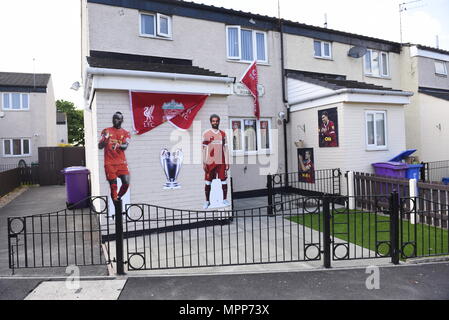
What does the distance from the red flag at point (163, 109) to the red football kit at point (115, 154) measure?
1.26 ft

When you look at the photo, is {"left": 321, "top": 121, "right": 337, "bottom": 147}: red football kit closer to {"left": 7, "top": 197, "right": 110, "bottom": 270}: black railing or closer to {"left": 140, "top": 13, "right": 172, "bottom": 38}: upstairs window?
{"left": 140, "top": 13, "right": 172, "bottom": 38}: upstairs window

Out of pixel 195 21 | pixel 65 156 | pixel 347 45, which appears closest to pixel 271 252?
pixel 195 21

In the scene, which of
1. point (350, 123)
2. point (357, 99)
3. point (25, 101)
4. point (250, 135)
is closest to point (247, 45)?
point (250, 135)

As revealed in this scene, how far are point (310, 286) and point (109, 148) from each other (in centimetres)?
496

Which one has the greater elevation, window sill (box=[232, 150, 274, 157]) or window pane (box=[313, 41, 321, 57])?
window pane (box=[313, 41, 321, 57])

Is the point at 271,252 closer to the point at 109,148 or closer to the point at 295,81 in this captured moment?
the point at 109,148

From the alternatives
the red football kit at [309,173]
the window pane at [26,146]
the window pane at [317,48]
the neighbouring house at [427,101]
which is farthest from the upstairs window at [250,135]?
the window pane at [26,146]

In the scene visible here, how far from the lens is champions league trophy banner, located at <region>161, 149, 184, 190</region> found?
731 centimetres

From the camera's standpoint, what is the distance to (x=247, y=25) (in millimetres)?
12117

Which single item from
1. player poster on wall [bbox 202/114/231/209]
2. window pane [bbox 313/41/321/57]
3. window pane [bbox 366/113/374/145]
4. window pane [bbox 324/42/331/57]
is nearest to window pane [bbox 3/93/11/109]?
player poster on wall [bbox 202/114/231/209]

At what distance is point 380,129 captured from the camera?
35.7ft

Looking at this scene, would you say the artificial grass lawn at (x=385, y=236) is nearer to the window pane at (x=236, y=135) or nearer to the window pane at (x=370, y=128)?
the window pane at (x=370, y=128)

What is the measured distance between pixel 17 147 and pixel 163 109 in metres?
21.1

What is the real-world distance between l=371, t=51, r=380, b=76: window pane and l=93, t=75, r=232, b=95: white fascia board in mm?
10949
